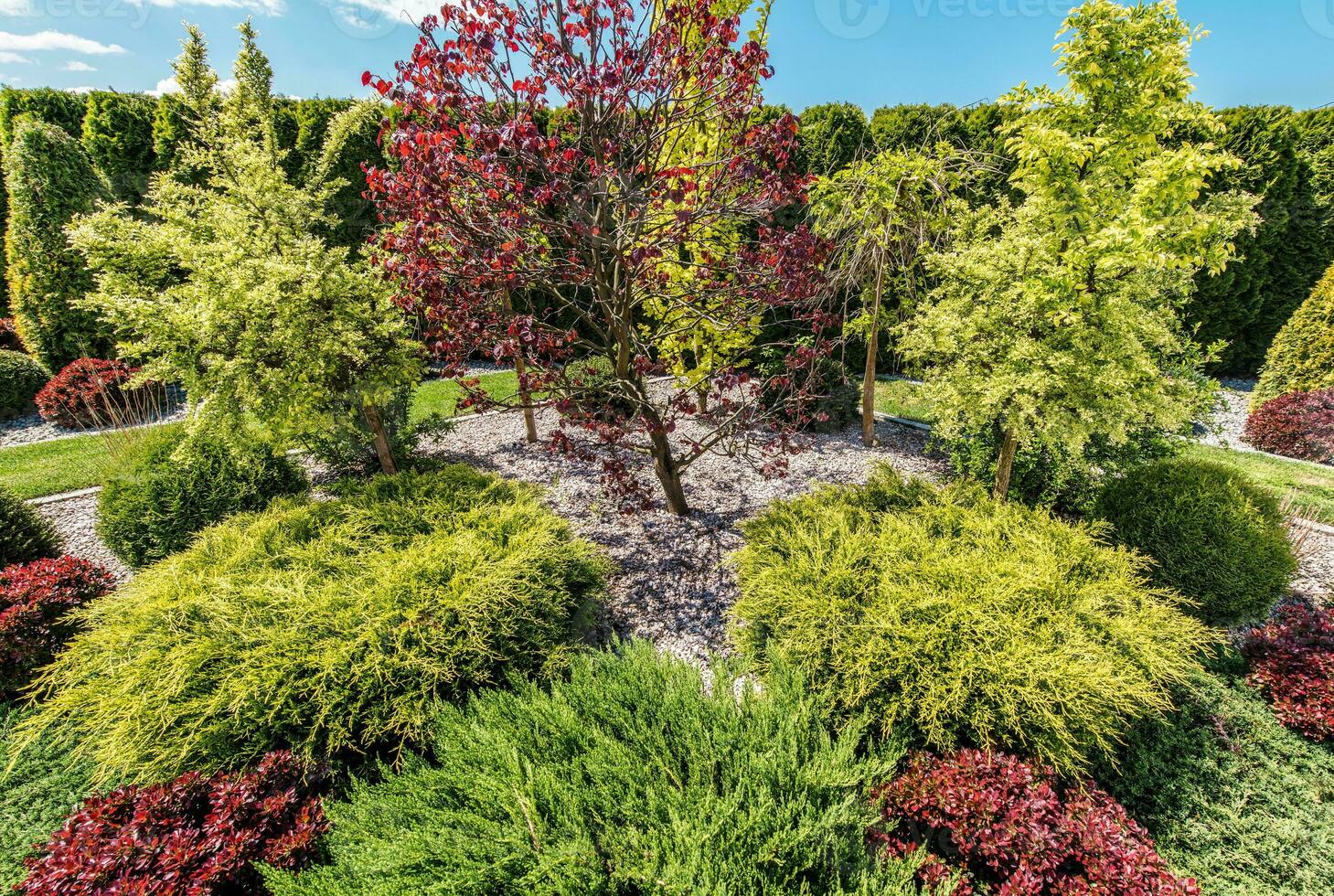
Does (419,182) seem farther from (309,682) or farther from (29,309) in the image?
(29,309)

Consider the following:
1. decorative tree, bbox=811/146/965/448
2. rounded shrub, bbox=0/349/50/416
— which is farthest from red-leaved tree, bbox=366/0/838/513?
rounded shrub, bbox=0/349/50/416

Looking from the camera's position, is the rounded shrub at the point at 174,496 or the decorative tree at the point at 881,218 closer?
the rounded shrub at the point at 174,496

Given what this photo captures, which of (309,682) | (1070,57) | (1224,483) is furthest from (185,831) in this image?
(1224,483)

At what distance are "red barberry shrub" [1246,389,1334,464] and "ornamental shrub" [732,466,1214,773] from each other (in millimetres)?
5985

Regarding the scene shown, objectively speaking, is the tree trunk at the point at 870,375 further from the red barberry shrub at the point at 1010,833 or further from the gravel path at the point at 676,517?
the red barberry shrub at the point at 1010,833

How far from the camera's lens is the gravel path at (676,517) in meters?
4.18

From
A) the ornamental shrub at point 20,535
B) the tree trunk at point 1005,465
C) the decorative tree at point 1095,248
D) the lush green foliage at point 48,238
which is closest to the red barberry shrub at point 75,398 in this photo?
the lush green foliage at point 48,238

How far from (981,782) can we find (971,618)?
32.4 inches

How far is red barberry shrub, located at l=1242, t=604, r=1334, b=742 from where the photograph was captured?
10.6 feet

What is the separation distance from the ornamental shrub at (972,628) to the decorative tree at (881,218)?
3225 millimetres

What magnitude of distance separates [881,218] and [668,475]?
13.0 feet

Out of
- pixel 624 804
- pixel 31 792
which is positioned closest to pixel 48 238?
pixel 31 792

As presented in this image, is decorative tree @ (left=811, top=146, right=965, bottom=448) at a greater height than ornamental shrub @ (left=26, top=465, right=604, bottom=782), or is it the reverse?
decorative tree @ (left=811, top=146, right=965, bottom=448)

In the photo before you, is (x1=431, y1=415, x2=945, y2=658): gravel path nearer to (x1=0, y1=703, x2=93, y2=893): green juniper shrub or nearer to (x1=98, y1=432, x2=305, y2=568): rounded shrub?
(x1=98, y1=432, x2=305, y2=568): rounded shrub
